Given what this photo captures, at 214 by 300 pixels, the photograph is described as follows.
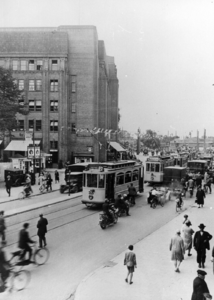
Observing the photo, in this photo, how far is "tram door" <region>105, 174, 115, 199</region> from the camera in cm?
1929

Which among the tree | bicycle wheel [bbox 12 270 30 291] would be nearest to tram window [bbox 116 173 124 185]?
bicycle wheel [bbox 12 270 30 291]

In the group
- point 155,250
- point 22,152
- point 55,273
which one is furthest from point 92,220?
point 22,152

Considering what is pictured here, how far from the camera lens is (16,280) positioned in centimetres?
912

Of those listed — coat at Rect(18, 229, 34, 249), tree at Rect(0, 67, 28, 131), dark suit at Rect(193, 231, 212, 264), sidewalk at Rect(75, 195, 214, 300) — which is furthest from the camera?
tree at Rect(0, 67, 28, 131)

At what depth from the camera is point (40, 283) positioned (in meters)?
9.15

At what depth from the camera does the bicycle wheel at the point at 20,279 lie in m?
8.97

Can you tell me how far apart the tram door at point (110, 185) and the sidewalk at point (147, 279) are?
6.82 metres

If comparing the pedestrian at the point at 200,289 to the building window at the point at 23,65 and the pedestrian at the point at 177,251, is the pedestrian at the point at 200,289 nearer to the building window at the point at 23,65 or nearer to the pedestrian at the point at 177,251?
the pedestrian at the point at 177,251

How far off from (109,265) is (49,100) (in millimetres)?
42728

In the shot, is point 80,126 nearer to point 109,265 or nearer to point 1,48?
point 1,48

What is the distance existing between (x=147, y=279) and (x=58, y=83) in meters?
44.2

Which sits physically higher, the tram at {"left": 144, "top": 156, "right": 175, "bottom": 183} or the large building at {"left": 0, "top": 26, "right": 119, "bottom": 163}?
the large building at {"left": 0, "top": 26, "right": 119, "bottom": 163}

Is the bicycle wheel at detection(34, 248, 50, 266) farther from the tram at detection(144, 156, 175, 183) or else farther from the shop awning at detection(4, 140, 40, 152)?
the shop awning at detection(4, 140, 40, 152)

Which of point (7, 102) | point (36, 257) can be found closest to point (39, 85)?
point (7, 102)
